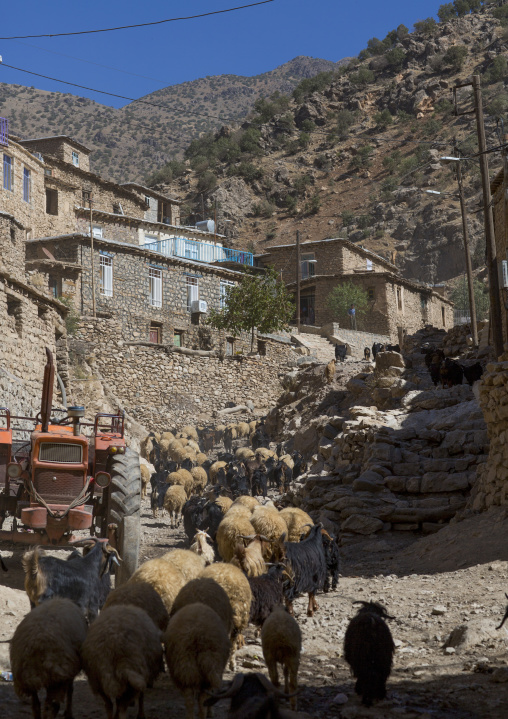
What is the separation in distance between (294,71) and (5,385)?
169 metres

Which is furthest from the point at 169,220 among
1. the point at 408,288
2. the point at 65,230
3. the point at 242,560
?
the point at 242,560

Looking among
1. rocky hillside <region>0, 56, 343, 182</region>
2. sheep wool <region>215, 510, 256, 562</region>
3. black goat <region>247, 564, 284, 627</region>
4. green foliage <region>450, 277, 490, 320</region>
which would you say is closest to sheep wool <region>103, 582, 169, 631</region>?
black goat <region>247, 564, 284, 627</region>

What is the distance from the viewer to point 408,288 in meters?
47.0

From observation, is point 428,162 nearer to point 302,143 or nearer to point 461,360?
point 302,143

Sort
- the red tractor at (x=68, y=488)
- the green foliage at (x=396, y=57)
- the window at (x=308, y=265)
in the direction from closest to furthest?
the red tractor at (x=68, y=488) → the window at (x=308, y=265) → the green foliage at (x=396, y=57)

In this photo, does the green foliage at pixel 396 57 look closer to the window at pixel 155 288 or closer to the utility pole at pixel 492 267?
the window at pixel 155 288

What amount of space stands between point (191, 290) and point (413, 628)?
32.5 m

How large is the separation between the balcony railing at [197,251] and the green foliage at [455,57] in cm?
4695

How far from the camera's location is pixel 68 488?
826 cm

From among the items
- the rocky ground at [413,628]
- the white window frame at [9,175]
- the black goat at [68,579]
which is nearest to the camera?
the rocky ground at [413,628]

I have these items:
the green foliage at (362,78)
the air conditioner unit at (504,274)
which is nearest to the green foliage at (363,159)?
the green foliage at (362,78)

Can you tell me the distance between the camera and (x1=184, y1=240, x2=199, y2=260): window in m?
43.9

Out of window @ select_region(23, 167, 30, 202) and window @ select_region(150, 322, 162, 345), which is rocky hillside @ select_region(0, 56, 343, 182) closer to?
window @ select_region(23, 167, 30, 202)

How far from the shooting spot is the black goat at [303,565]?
7707 mm
